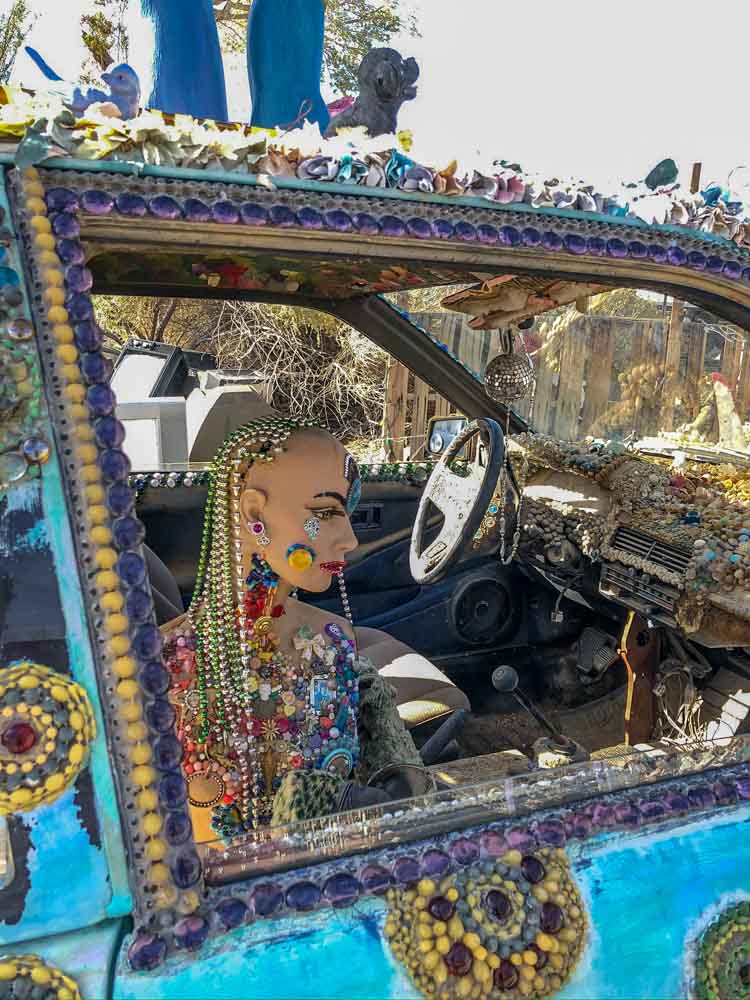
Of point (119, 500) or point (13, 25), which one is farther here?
point (13, 25)

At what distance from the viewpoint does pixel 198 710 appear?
184cm

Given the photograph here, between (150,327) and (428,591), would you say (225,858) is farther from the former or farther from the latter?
(150,327)

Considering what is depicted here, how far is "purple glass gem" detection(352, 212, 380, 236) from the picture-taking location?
52.0 inches

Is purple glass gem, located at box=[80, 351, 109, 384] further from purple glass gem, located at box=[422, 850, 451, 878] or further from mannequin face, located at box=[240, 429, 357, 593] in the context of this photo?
purple glass gem, located at box=[422, 850, 451, 878]

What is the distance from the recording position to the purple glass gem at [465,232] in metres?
1.39

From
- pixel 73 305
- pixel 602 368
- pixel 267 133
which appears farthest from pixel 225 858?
pixel 602 368

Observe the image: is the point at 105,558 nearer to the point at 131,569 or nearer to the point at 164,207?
the point at 131,569

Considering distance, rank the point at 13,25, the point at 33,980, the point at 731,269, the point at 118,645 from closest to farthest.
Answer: the point at 33,980
the point at 118,645
the point at 731,269
the point at 13,25

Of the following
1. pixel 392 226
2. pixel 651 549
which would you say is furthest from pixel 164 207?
pixel 651 549

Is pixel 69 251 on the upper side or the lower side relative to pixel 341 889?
upper

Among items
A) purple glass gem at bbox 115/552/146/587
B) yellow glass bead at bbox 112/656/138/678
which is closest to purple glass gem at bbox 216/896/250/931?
yellow glass bead at bbox 112/656/138/678

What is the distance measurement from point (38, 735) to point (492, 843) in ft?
2.29

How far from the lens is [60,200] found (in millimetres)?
1138

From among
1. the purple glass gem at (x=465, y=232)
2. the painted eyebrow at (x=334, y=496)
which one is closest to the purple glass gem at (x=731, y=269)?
the purple glass gem at (x=465, y=232)
